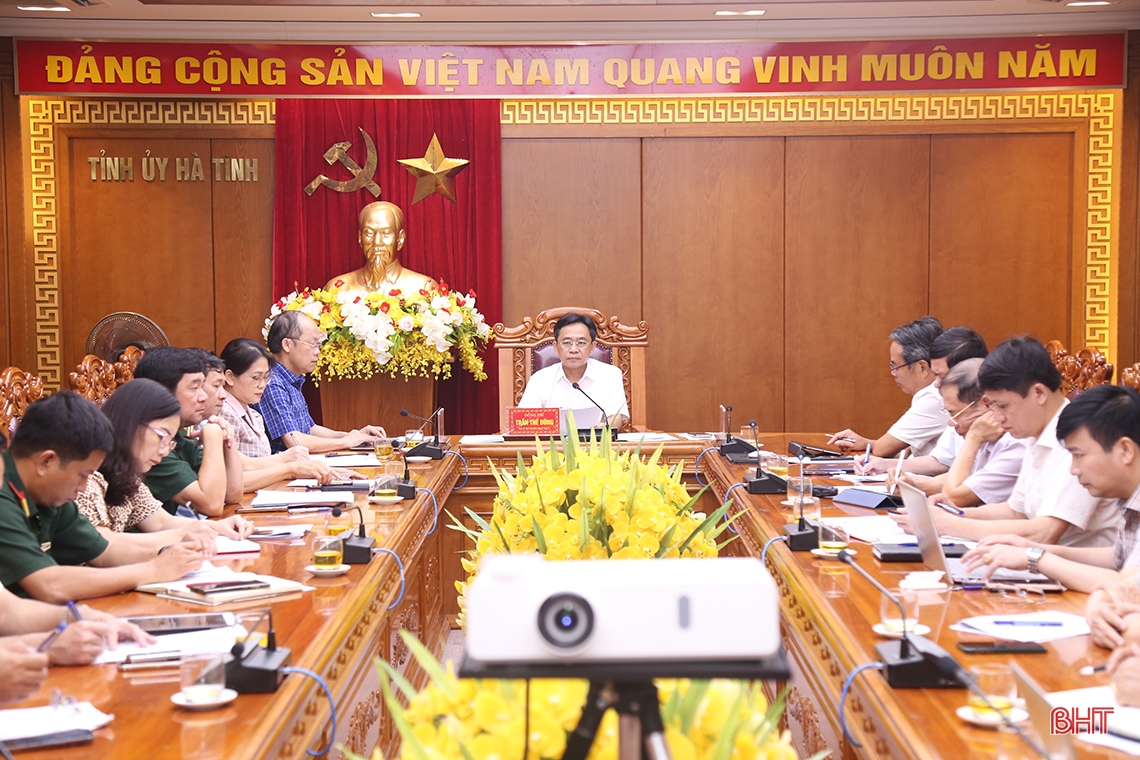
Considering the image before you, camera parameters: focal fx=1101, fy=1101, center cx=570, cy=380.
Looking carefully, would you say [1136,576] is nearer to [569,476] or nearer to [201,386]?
[569,476]

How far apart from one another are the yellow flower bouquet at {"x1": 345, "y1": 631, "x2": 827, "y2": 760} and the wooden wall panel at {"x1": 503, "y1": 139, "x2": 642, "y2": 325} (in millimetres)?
5321

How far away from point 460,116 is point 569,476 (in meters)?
4.30

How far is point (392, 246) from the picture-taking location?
5.89 meters

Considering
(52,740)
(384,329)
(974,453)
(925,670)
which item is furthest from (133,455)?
(384,329)

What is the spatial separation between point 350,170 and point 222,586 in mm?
4335

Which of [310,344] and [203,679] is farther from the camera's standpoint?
[310,344]

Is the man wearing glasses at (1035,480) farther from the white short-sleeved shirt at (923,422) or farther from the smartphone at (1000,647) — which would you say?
the white short-sleeved shirt at (923,422)

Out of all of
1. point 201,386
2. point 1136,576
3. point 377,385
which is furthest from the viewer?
point 377,385

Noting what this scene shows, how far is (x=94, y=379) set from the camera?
12.2 feet

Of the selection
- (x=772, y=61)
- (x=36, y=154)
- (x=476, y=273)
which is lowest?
(x=476, y=273)

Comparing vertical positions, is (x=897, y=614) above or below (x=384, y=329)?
below

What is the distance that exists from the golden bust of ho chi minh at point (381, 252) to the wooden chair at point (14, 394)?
8.88ft

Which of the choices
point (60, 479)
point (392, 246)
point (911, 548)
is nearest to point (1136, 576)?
point (911, 548)

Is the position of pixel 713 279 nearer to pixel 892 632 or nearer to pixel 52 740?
pixel 892 632
